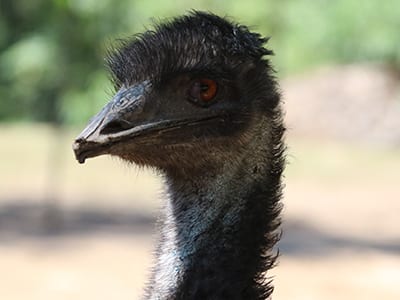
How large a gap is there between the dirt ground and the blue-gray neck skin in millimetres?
2557

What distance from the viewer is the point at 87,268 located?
8641 millimetres

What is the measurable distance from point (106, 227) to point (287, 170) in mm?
3491

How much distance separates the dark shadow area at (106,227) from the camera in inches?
378

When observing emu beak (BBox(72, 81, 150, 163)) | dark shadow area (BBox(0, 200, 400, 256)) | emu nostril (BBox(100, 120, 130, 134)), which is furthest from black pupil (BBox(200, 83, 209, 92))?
dark shadow area (BBox(0, 200, 400, 256))

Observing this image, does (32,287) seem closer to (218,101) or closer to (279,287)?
(279,287)

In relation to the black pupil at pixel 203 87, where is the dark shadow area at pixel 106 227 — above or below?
above

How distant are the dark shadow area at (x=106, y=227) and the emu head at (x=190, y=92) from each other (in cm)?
600

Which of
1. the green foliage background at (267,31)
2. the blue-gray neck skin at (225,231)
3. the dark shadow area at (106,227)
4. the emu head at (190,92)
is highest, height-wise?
the green foliage background at (267,31)

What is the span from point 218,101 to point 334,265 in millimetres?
5894

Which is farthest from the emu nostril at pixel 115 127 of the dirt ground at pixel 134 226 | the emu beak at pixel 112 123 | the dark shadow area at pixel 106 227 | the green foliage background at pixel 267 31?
the green foliage background at pixel 267 31

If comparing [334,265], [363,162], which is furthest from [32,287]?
[363,162]

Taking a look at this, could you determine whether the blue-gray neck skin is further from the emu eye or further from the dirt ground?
the dirt ground

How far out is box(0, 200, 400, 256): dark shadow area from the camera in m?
9.61

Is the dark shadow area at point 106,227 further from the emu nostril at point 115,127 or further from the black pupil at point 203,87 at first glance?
the emu nostril at point 115,127
